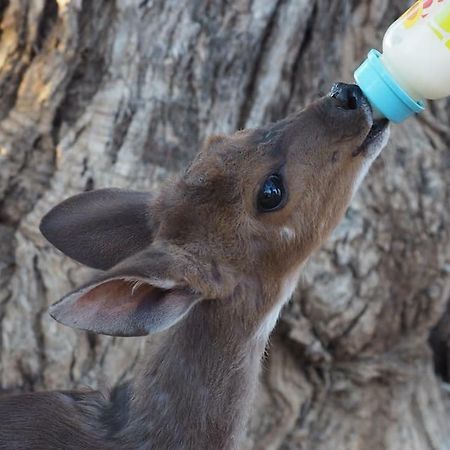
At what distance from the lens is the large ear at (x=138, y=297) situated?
3.12 metres

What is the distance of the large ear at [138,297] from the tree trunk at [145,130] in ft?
4.85

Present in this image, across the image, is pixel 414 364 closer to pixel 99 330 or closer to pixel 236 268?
pixel 236 268

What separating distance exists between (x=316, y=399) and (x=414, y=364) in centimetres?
66

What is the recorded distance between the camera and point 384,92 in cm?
365

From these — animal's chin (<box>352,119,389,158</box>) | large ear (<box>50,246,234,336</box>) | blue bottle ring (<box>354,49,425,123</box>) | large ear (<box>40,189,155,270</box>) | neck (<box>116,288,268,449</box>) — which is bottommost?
neck (<box>116,288,268,449</box>)

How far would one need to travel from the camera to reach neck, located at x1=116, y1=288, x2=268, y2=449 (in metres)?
3.89

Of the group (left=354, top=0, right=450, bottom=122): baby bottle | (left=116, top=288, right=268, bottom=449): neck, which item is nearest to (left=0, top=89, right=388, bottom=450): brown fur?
(left=116, top=288, right=268, bottom=449): neck

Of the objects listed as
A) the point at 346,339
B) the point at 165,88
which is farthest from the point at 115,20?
the point at 346,339

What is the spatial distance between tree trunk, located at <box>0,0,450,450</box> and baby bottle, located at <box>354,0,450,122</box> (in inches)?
57.7

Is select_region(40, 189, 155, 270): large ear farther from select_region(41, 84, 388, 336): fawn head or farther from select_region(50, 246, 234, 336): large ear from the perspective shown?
select_region(50, 246, 234, 336): large ear

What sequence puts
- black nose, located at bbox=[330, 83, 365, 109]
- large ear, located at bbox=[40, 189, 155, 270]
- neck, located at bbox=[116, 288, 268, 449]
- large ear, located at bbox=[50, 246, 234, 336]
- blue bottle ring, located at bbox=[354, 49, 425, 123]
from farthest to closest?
large ear, located at bbox=[40, 189, 155, 270], neck, located at bbox=[116, 288, 268, 449], black nose, located at bbox=[330, 83, 365, 109], blue bottle ring, located at bbox=[354, 49, 425, 123], large ear, located at bbox=[50, 246, 234, 336]

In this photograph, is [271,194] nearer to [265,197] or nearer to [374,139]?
[265,197]

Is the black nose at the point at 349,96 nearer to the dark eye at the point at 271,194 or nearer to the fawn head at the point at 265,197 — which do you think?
the fawn head at the point at 265,197

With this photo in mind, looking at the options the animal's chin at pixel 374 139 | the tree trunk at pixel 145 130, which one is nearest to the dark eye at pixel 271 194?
the animal's chin at pixel 374 139
